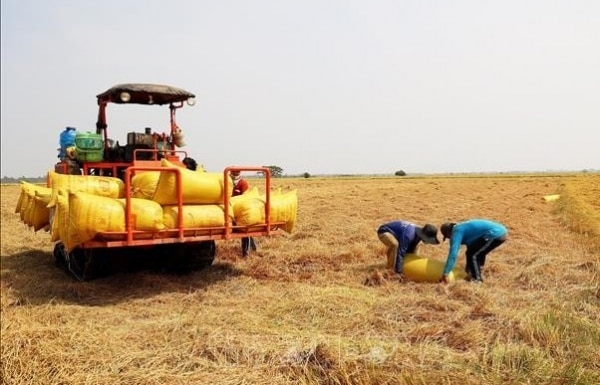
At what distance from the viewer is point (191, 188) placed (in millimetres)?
6742

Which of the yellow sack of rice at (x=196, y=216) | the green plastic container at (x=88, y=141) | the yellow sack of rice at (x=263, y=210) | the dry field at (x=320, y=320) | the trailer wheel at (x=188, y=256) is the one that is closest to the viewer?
the dry field at (x=320, y=320)

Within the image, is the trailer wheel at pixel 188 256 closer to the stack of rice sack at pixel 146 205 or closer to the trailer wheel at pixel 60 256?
the stack of rice sack at pixel 146 205

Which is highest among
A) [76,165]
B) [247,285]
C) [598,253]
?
[76,165]

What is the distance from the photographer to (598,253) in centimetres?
588

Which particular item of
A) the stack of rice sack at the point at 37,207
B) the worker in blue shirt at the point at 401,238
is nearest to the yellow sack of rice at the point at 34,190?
the stack of rice sack at the point at 37,207

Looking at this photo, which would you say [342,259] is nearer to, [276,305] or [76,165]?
[276,305]

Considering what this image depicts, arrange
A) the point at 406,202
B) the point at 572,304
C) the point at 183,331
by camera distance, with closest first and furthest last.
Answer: the point at 183,331 → the point at 572,304 → the point at 406,202

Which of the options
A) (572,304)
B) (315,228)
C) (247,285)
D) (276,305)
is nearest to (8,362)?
(276,305)

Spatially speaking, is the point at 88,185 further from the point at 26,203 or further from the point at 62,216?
the point at 26,203

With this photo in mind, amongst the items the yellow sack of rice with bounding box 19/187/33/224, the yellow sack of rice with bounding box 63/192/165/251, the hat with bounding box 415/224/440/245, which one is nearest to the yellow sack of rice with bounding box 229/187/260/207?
the yellow sack of rice with bounding box 63/192/165/251

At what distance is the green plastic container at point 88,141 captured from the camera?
341 inches

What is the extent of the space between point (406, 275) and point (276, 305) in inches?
89.3

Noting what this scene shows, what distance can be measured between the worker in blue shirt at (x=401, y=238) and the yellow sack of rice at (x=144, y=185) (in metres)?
3.40

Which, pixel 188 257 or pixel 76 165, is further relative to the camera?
pixel 76 165
